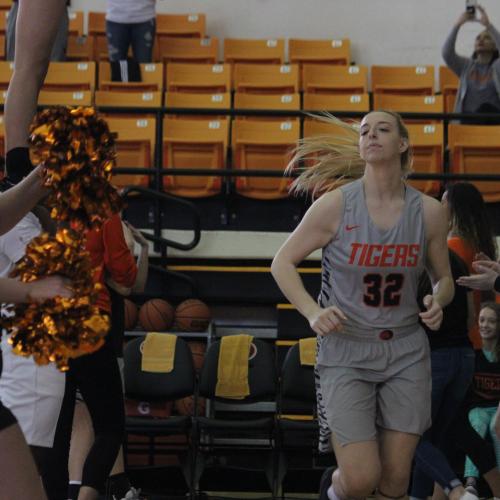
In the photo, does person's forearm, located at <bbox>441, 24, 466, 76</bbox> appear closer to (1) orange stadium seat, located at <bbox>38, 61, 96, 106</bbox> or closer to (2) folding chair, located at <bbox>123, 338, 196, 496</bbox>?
(1) orange stadium seat, located at <bbox>38, 61, 96, 106</bbox>

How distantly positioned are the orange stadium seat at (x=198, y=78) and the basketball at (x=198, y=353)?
10.3 feet

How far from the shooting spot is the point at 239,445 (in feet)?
24.2

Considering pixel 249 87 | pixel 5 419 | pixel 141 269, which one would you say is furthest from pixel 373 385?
pixel 249 87

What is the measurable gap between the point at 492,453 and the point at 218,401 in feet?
6.43

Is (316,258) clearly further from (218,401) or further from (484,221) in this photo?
(484,221)

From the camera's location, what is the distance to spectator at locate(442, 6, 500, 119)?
8984mm

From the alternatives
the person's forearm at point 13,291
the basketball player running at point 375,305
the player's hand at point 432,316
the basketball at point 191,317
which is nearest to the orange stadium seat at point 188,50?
the basketball at point 191,317

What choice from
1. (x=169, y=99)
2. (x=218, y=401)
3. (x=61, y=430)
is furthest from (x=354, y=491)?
(x=169, y=99)

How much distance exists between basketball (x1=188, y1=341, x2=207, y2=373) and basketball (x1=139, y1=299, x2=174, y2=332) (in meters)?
0.23

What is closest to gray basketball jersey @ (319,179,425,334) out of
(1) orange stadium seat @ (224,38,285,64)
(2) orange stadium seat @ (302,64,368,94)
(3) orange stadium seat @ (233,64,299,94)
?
(3) orange stadium seat @ (233,64,299,94)

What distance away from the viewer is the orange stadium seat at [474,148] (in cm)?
855

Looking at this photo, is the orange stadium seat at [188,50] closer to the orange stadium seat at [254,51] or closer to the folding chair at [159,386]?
the orange stadium seat at [254,51]

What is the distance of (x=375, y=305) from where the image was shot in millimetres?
4383

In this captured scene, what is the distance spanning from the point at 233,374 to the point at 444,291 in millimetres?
2707
